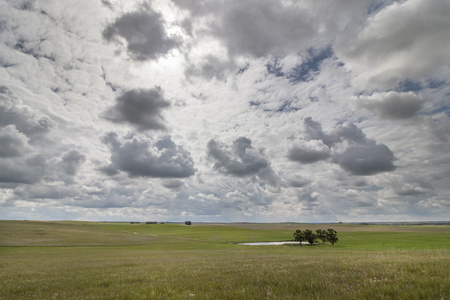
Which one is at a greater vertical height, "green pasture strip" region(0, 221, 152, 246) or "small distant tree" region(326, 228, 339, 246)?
"small distant tree" region(326, 228, 339, 246)

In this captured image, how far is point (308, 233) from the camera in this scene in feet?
271

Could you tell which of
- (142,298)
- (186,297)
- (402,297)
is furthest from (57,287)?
(402,297)

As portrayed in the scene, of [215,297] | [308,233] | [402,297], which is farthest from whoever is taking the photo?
[308,233]

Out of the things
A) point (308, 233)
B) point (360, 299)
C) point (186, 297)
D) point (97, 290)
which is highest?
point (360, 299)

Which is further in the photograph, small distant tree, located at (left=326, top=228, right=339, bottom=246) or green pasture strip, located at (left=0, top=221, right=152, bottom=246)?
small distant tree, located at (left=326, top=228, right=339, bottom=246)

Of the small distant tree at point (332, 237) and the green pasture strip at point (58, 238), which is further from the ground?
the small distant tree at point (332, 237)

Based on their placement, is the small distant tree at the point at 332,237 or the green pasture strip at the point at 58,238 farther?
the small distant tree at the point at 332,237

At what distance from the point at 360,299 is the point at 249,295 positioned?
288 centimetres

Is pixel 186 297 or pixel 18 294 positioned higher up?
pixel 186 297

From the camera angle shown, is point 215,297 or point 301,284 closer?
point 215,297

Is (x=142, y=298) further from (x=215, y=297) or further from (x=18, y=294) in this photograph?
(x=18, y=294)

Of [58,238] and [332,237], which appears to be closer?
[332,237]

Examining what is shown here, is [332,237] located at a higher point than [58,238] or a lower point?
higher

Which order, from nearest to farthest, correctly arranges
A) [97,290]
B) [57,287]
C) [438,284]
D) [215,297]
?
[438,284], [215,297], [97,290], [57,287]
